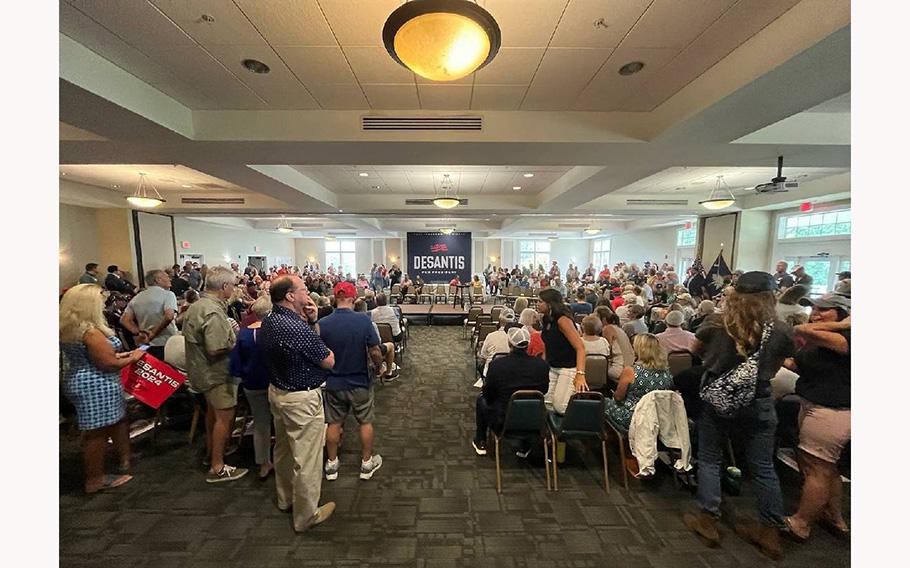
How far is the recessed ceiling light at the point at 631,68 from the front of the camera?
111 inches

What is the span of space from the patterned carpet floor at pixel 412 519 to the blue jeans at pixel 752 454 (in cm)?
28

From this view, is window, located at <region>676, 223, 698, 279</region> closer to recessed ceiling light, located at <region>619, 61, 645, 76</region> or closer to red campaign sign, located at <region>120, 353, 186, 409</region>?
recessed ceiling light, located at <region>619, 61, 645, 76</region>

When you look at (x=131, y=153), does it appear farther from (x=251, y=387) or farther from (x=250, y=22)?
(x=251, y=387)

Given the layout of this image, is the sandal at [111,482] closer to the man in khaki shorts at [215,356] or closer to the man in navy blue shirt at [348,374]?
the man in khaki shorts at [215,356]

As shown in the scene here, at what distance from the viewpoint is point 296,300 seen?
217 cm

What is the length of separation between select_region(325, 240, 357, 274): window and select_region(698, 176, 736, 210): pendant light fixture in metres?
18.3

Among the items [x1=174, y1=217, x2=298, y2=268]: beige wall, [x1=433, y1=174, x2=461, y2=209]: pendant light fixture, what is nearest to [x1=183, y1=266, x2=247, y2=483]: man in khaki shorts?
[x1=433, y1=174, x2=461, y2=209]: pendant light fixture

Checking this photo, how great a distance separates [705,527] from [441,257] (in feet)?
41.7

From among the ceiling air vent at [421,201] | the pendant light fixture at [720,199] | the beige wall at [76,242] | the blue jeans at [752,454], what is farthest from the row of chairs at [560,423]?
the beige wall at [76,242]

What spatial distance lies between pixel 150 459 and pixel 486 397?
118 inches

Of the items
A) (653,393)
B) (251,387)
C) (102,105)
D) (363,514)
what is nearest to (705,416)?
(653,393)

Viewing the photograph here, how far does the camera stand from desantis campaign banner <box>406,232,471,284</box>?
47.3ft

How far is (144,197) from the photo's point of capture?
748 cm

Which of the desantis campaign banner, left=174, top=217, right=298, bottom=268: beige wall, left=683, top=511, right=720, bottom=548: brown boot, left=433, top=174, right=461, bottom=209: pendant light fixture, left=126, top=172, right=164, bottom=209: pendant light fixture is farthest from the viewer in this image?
the desantis campaign banner
